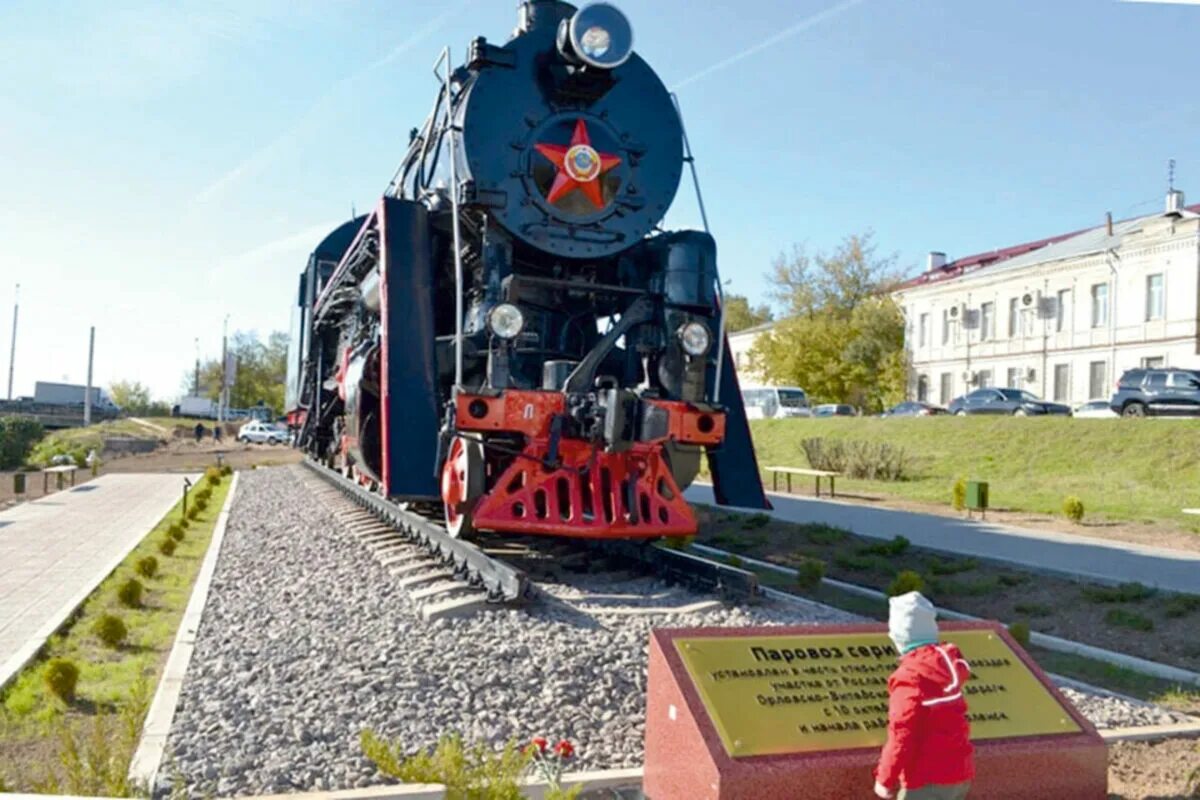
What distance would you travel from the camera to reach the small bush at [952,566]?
378 inches

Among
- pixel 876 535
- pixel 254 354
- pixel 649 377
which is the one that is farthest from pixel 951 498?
pixel 254 354

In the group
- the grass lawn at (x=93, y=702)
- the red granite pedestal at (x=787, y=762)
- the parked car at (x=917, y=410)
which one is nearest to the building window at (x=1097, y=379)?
the parked car at (x=917, y=410)

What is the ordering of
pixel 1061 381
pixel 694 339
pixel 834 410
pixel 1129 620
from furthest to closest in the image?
pixel 834 410 < pixel 1061 381 < pixel 694 339 < pixel 1129 620

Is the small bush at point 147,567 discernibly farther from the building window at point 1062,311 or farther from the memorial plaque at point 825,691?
the building window at point 1062,311

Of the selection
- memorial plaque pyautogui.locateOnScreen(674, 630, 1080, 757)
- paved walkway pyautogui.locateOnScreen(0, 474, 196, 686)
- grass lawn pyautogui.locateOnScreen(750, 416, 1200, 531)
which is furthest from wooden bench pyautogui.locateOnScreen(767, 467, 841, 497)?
memorial plaque pyautogui.locateOnScreen(674, 630, 1080, 757)

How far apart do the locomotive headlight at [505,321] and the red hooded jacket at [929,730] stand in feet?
16.0

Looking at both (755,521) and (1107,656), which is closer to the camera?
(1107,656)

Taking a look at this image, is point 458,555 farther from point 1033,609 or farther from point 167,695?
point 1033,609

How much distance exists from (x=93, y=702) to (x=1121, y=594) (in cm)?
742

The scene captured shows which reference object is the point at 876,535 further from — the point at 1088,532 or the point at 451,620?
the point at 451,620


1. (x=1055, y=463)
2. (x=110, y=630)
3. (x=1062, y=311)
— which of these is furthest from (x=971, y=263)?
(x=110, y=630)

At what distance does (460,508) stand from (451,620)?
1.58 meters

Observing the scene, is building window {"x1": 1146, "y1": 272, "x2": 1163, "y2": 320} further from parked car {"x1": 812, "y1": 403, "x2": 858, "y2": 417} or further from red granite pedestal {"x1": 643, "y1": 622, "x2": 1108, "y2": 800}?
red granite pedestal {"x1": 643, "y1": 622, "x2": 1108, "y2": 800}

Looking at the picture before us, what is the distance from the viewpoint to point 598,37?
8.32 metres
